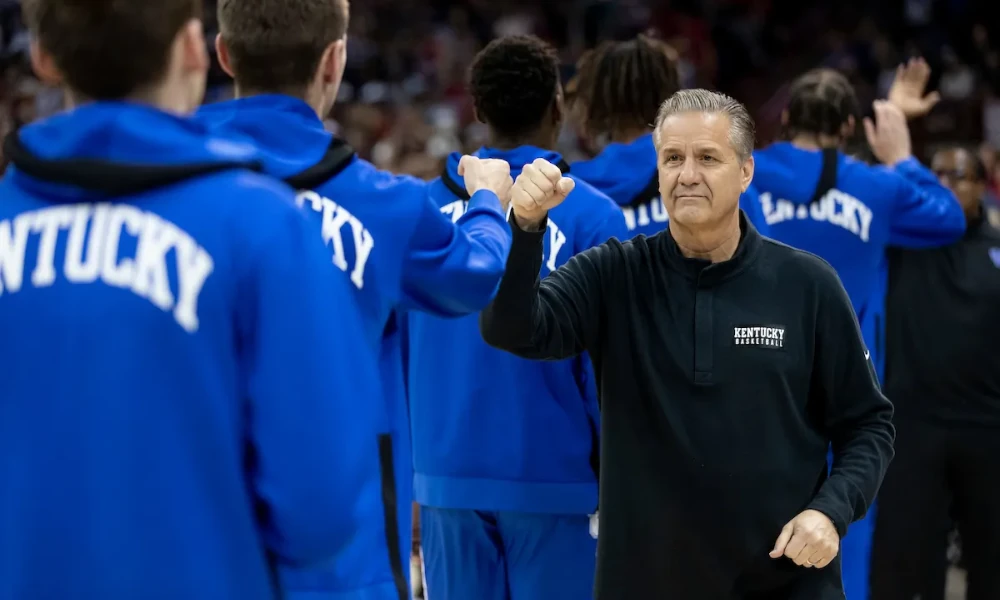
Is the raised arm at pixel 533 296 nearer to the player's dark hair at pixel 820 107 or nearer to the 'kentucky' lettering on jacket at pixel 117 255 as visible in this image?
the 'kentucky' lettering on jacket at pixel 117 255

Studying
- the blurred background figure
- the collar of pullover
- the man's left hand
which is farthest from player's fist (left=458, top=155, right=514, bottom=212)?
the blurred background figure

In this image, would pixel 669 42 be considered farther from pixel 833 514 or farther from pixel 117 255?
pixel 117 255

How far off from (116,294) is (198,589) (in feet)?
1.48

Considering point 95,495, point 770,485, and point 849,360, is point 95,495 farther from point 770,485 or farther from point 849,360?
Result: point 849,360

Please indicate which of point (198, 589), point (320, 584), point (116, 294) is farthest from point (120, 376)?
point (320, 584)

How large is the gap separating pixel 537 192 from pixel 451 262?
0.43m

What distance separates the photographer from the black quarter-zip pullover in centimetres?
296

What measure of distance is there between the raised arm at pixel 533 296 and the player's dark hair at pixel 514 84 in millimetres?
790

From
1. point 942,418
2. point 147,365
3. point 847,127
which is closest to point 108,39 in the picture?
point 147,365

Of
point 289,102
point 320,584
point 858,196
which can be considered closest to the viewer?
point 320,584

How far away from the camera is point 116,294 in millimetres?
1814

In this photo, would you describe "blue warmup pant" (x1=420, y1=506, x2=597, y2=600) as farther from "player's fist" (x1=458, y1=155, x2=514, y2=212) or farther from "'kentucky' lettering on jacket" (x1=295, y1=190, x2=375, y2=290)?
"'kentucky' lettering on jacket" (x1=295, y1=190, x2=375, y2=290)

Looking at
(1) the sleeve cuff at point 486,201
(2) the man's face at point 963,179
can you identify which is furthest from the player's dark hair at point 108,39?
(2) the man's face at point 963,179

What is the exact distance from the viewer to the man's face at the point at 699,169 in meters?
3.06
